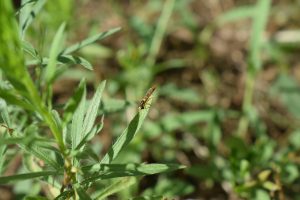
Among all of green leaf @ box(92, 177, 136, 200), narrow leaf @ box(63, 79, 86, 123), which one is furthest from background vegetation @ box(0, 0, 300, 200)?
narrow leaf @ box(63, 79, 86, 123)

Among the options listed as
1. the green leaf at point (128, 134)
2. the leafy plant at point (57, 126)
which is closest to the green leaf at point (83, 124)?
the leafy plant at point (57, 126)

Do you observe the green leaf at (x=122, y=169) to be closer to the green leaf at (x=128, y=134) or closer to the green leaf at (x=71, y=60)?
the green leaf at (x=128, y=134)

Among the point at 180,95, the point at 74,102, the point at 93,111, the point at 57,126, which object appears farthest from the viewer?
the point at 180,95

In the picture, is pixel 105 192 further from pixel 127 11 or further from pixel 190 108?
pixel 127 11

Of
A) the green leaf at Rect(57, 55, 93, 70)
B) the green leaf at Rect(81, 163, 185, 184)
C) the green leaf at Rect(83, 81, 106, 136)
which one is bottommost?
the green leaf at Rect(81, 163, 185, 184)

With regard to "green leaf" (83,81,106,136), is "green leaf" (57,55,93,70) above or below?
above

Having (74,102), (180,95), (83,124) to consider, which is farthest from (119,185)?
(180,95)

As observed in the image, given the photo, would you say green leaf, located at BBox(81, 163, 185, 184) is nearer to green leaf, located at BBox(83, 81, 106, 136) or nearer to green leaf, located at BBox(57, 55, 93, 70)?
green leaf, located at BBox(83, 81, 106, 136)

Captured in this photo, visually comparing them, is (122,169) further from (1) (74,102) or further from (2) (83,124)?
(1) (74,102)

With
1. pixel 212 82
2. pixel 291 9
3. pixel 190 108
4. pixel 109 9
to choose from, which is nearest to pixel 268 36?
pixel 291 9
